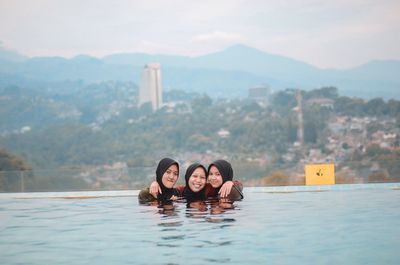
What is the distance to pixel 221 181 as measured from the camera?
30.0ft

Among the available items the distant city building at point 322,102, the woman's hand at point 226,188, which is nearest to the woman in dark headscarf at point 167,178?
the woman's hand at point 226,188

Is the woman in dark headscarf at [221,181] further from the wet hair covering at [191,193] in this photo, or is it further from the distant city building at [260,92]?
the distant city building at [260,92]

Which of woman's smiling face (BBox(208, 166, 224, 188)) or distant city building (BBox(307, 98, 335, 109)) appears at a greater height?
distant city building (BBox(307, 98, 335, 109))

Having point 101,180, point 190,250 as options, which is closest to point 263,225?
point 190,250

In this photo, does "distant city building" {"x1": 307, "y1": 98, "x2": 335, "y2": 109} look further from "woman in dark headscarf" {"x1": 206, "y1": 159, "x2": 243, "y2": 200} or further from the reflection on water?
the reflection on water

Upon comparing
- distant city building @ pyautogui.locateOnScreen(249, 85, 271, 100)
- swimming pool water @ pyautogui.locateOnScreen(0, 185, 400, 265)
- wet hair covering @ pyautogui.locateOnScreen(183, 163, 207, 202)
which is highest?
distant city building @ pyautogui.locateOnScreen(249, 85, 271, 100)

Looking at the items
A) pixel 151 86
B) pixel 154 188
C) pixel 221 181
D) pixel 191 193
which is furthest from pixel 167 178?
pixel 151 86

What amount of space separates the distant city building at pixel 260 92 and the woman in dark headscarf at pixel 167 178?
62.0m

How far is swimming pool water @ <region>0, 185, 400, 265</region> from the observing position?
5.35m

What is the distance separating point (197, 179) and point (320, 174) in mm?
7527

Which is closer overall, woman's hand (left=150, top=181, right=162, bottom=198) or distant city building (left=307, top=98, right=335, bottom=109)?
woman's hand (left=150, top=181, right=162, bottom=198)

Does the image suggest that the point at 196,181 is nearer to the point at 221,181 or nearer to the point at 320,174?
the point at 221,181

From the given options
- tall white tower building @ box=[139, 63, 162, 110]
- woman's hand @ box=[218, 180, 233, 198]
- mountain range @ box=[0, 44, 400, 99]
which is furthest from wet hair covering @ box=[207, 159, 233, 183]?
tall white tower building @ box=[139, 63, 162, 110]

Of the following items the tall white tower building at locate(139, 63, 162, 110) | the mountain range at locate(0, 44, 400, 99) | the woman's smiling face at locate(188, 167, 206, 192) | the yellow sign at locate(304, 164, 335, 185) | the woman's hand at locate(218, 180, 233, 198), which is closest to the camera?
the woman's smiling face at locate(188, 167, 206, 192)
